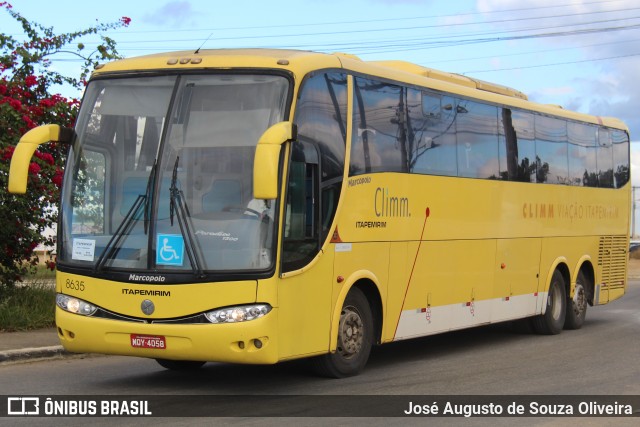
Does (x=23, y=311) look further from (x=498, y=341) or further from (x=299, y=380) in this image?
(x=498, y=341)

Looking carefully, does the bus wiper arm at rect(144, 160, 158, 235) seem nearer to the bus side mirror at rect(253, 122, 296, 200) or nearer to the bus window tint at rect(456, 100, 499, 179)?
the bus side mirror at rect(253, 122, 296, 200)

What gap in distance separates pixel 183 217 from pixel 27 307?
6874 mm

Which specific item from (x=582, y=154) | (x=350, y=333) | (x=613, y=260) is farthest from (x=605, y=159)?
(x=350, y=333)

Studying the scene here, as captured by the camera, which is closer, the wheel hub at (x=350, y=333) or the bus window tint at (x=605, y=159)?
the wheel hub at (x=350, y=333)

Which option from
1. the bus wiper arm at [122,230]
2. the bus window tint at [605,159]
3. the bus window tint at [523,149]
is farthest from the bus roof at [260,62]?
the bus window tint at [605,159]

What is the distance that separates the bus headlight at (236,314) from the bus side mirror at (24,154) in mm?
2277

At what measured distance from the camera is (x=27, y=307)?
16656 mm

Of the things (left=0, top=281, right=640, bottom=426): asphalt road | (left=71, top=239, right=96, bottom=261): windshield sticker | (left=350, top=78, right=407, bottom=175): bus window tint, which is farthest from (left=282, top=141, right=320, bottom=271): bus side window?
(left=71, top=239, right=96, bottom=261): windshield sticker

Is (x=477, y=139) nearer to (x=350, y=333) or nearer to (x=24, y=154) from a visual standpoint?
(x=350, y=333)

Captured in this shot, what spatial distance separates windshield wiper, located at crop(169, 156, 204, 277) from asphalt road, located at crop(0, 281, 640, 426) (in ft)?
4.41

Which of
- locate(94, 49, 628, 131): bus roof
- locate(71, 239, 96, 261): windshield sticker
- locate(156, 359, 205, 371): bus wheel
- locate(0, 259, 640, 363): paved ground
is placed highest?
locate(94, 49, 628, 131): bus roof

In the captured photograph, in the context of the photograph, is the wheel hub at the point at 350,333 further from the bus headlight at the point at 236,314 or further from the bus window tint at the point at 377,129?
the bus headlight at the point at 236,314

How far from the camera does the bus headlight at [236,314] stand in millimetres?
10484

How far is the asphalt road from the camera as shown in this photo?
36.3 ft
